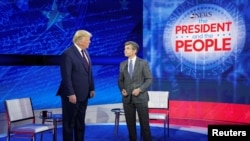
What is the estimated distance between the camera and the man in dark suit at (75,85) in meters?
3.49

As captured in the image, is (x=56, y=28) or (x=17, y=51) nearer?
(x=17, y=51)

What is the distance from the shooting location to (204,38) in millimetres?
6480

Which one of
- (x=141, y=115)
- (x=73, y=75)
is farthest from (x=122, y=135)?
(x=73, y=75)

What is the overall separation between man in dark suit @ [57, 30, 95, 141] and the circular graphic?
134 inches

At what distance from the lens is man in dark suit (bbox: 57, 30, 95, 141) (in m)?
3.49

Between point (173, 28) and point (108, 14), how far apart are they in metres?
1.36

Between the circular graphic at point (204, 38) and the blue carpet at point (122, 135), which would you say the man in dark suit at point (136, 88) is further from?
the circular graphic at point (204, 38)

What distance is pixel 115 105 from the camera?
6910 millimetres

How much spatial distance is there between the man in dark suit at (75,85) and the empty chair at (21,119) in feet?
1.61

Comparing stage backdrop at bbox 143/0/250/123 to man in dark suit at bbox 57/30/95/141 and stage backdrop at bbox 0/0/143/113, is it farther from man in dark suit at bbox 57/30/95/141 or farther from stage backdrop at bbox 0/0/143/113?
man in dark suit at bbox 57/30/95/141

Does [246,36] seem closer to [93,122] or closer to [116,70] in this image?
[116,70]

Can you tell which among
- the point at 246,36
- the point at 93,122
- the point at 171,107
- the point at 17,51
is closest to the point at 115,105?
the point at 93,122

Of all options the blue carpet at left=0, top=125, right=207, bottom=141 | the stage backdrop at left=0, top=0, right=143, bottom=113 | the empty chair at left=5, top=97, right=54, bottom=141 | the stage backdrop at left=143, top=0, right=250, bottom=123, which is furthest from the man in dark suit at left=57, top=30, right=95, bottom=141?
the stage backdrop at left=143, top=0, right=250, bottom=123

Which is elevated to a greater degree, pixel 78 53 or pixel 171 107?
pixel 78 53
